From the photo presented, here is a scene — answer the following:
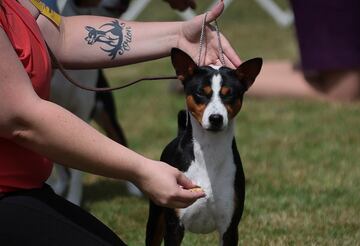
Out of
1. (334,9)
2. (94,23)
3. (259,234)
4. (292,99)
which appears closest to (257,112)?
(292,99)

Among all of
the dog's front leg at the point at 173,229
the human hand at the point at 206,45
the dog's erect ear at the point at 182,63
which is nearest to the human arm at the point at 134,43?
the human hand at the point at 206,45

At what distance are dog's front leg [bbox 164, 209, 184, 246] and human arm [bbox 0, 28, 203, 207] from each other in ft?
1.97

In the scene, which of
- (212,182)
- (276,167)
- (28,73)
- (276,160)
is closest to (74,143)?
(28,73)

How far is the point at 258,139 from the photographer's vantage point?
654cm

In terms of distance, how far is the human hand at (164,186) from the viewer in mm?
2453

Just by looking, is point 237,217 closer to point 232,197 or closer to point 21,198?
point 232,197

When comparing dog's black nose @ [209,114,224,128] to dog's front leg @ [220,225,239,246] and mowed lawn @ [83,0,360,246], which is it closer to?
dog's front leg @ [220,225,239,246]

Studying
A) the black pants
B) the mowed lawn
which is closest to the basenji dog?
the black pants

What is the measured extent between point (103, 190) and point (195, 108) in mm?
2534

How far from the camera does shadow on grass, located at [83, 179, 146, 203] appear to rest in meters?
5.28

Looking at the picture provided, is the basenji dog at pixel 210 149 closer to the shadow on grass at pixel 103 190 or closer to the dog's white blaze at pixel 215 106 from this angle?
the dog's white blaze at pixel 215 106

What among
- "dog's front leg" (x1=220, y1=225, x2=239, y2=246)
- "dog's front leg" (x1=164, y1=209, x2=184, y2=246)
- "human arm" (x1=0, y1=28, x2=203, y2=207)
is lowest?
"dog's front leg" (x1=220, y1=225, x2=239, y2=246)

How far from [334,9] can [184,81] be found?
5373 mm

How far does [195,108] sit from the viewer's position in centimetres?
301
